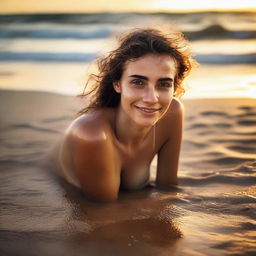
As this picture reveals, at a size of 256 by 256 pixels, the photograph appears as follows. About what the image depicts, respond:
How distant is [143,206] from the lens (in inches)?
125

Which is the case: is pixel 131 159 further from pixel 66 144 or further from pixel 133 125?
pixel 66 144

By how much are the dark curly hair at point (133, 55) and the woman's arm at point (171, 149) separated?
19 centimetres

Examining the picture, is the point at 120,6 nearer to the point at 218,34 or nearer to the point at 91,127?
the point at 218,34

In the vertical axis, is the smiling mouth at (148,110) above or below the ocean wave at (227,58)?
below

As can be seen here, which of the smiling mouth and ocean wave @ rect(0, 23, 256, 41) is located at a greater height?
ocean wave @ rect(0, 23, 256, 41)

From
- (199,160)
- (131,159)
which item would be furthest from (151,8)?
(131,159)

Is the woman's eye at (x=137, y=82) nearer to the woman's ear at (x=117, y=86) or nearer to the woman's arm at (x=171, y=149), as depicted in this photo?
the woman's ear at (x=117, y=86)

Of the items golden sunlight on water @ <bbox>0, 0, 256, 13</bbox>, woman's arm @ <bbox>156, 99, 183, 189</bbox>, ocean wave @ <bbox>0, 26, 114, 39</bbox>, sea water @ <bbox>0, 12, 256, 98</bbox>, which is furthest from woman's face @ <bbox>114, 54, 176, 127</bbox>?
golden sunlight on water @ <bbox>0, 0, 256, 13</bbox>

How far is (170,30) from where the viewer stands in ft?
10.5

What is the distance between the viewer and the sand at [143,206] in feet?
8.59

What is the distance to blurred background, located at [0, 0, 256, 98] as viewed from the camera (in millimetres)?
6808

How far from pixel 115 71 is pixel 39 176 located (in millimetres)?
1181

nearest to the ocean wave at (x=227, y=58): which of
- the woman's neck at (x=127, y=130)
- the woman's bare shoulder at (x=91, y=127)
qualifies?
the woman's neck at (x=127, y=130)

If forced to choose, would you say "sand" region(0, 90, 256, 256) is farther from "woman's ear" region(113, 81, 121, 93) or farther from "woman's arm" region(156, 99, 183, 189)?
"woman's ear" region(113, 81, 121, 93)
